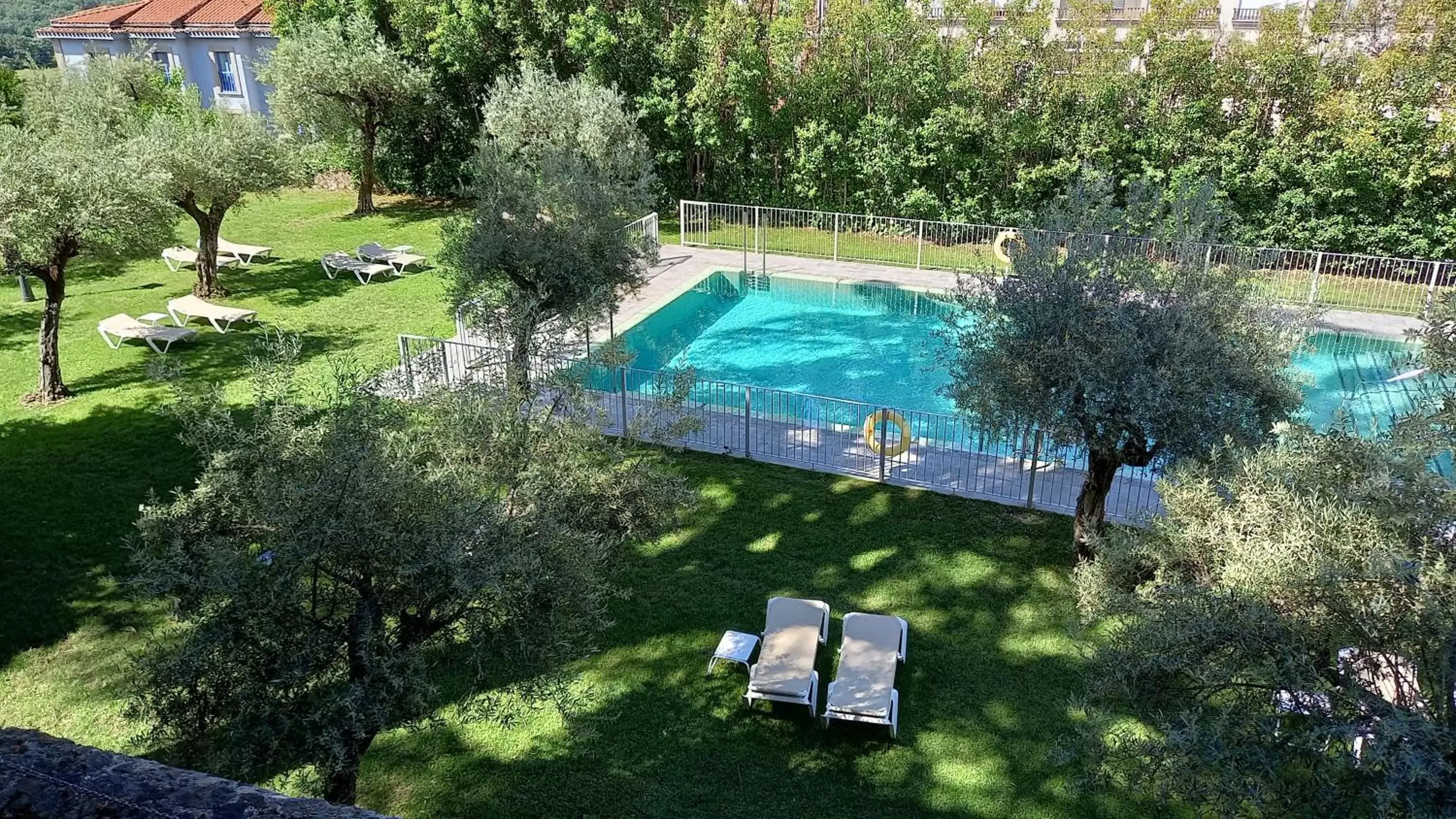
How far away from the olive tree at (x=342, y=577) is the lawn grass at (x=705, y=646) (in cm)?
74

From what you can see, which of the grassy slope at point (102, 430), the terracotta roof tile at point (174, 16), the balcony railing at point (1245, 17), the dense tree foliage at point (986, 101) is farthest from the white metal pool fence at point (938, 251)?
the terracotta roof tile at point (174, 16)

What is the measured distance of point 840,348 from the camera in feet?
66.2

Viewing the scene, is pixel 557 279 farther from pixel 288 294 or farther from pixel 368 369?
pixel 288 294

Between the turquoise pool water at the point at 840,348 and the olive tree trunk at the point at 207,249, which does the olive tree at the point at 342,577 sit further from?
the olive tree trunk at the point at 207,249

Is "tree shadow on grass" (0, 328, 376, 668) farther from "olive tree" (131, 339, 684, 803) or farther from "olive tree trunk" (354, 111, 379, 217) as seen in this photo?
"olive tree trunk" (354, 111, 379, 217)

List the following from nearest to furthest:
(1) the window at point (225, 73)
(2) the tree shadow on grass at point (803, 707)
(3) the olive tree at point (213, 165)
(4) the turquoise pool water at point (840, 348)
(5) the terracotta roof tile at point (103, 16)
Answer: (2) the tree shadow on grass at point (803, 707)
(4) the turquoise pool water at point (840, 348)
(3) the olive tree at point (213, 165)
(1) the window at point (225, 73)
(5) the terracotta roof tile at point (103, 16)

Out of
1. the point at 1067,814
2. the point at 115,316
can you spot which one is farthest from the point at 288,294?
the point at 1067,814

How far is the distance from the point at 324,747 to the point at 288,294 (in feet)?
58.0

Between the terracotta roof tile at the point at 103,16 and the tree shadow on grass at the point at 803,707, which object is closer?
the tree shadow on grass at the point at 803,707

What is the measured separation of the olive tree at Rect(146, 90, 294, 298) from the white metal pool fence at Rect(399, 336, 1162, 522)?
19.9 feet

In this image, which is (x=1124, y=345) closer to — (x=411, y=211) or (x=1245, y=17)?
(x=1245, y=17)

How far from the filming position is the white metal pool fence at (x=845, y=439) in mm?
12234

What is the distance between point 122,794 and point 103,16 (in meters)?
47.4

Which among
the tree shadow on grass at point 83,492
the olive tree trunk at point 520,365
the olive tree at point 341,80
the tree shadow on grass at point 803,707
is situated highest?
the olive tree at point 341,80
